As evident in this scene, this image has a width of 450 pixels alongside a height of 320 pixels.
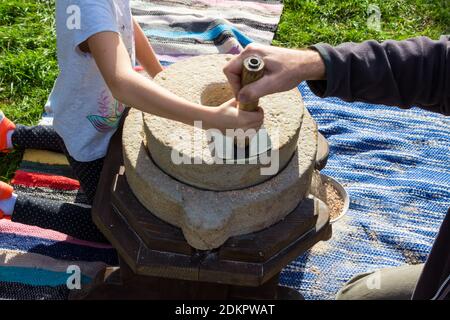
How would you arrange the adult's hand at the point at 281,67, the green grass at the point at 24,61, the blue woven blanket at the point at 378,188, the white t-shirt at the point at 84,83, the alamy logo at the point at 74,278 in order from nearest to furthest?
the adult's hand at the point at 281,67 → the white t-shirt at the point at 84,83 → the alamy logo at the point at 74,278 → the blue woven blanket at the point at 378,188 → the green grass at the point at 24,61

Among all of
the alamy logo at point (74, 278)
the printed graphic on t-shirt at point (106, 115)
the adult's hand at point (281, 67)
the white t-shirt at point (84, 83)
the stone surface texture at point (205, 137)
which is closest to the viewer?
the adult's hand at point (281, 67)

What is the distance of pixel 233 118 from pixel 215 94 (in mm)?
379

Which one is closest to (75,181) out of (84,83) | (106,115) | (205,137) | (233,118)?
(106,115)

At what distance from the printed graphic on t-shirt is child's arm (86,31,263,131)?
0.99ft

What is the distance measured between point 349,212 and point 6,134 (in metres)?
1.80

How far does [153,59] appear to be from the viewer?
8.87 ft

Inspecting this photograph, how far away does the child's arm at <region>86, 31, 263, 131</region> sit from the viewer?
187 centimetres

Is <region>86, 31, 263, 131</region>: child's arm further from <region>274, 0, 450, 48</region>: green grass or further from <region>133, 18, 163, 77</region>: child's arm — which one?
<region>274, 0, 450, 48</region>: green grass

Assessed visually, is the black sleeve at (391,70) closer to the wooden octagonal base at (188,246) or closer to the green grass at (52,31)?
the wooden octagonal base at (188,246)

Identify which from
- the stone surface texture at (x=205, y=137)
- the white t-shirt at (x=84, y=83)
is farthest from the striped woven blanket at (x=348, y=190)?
the stone surface texture at (x=205, y=137)

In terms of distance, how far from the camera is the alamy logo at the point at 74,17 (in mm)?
2039

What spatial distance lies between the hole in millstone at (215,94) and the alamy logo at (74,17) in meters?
0.49

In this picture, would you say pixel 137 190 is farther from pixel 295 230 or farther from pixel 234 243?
pixel 295 230

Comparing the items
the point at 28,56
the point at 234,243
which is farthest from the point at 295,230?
the point at 28,56
